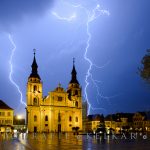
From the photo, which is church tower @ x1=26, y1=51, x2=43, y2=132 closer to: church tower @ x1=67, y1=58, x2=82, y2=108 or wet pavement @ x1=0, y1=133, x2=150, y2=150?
church tower @ x1=67, y1=58, x2=82, y2=108

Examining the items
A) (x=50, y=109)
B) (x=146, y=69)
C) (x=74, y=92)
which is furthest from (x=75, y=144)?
(x=74, y=92)

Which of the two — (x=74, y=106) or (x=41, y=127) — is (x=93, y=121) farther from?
(x=41, y=127)

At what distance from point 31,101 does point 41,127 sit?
9.19m

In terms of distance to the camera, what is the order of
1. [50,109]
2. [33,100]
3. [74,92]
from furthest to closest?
[74,92] → [50,109] → [33,100]

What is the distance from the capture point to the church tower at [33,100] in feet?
370

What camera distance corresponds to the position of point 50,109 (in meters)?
116

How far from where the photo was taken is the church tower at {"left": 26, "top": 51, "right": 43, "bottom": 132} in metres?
113

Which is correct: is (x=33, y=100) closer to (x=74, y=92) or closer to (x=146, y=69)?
(x=74, y=92)

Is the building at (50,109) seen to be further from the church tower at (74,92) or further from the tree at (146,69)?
the tree at (146,69)

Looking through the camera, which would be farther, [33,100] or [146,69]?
[33,100]

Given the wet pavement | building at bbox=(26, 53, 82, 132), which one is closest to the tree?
the wet pavement

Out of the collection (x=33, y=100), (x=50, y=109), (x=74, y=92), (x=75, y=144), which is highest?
(x=74, y=92)

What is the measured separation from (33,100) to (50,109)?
6444 millimetres

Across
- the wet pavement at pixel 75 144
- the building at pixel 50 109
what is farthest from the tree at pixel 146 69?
the building at pixel 50 109
